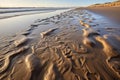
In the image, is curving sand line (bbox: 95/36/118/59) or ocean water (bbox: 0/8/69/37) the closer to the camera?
curving sand line (bbox: 95/36/118/59)

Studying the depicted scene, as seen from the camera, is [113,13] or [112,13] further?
[112,13]

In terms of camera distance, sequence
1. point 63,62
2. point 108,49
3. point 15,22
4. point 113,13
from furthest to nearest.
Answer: point 113,13, point 15,22, point 108,49, point 63,62

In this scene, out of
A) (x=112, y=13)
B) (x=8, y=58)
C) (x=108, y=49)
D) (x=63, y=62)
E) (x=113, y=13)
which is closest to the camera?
(x=63, y=62)

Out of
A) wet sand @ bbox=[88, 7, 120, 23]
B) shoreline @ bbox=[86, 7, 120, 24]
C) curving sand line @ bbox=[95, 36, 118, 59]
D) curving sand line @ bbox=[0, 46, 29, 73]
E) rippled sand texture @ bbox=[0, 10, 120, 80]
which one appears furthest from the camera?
wet sand @ bbox=[88, 7, 120, 23]

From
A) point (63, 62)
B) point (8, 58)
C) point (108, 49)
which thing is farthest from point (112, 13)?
point (8, 58)

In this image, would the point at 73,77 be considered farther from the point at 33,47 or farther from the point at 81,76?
the point at 33,47

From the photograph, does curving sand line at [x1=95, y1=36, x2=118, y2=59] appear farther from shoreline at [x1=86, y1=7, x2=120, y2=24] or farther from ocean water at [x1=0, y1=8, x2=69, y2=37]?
shoreline at [x1=86, y1=7, x2=120, y2=24]

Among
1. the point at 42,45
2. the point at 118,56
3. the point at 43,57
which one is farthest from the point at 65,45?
the point at 118,56

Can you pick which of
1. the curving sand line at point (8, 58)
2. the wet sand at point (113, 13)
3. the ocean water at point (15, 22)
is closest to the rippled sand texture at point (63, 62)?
the curving sand line at point (8, 58)

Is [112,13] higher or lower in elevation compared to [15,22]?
lower

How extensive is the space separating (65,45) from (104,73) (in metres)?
1.55

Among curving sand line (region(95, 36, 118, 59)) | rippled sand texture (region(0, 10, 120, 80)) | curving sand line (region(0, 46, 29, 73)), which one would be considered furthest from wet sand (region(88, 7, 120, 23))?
curving sand line (region(0, 46, 29, 73))

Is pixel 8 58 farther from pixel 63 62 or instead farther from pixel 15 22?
pixel 15 22

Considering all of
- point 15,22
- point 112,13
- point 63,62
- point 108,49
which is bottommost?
point 112,13
